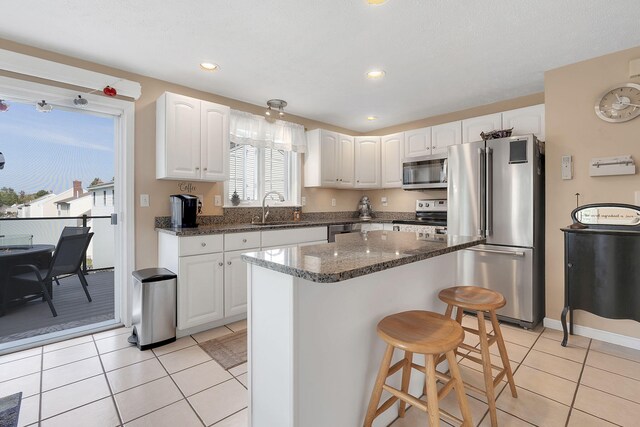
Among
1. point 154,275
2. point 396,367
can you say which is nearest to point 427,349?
point 396,367

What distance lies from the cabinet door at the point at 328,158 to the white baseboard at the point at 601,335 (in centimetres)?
287

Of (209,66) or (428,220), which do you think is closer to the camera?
(209,66)

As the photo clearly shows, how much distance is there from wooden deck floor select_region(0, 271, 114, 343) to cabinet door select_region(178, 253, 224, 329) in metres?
1.01

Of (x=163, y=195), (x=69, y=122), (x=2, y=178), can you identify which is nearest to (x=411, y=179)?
(x=163, y=195)

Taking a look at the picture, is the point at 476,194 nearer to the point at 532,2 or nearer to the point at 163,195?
the point at 532,2

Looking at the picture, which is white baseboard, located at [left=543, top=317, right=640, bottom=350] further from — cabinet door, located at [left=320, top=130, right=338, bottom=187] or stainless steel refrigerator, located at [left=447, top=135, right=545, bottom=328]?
cabinet door, located at [left=320, top=130, right=338, bottom=187]

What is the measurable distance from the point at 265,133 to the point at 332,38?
1.75m

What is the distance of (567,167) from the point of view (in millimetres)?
2717

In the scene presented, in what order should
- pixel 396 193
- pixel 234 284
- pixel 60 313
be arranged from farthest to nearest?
pixel 396 193 → pixel 60 313 → pixel 234 284

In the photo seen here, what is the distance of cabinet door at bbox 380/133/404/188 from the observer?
4.40 metres

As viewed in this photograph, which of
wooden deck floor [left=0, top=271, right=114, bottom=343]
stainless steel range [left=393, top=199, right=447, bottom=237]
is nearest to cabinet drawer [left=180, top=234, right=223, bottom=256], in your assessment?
wooden deck floor [left=0, top=271, right=114, bottom=343]

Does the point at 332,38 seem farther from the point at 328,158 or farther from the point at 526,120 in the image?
the point at 526,120

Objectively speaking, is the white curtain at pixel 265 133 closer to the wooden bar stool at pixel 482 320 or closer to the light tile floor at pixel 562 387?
the wooden bar stool at pixel 482 320

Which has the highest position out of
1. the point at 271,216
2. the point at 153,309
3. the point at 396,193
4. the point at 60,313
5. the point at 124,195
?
the point at 396,193
